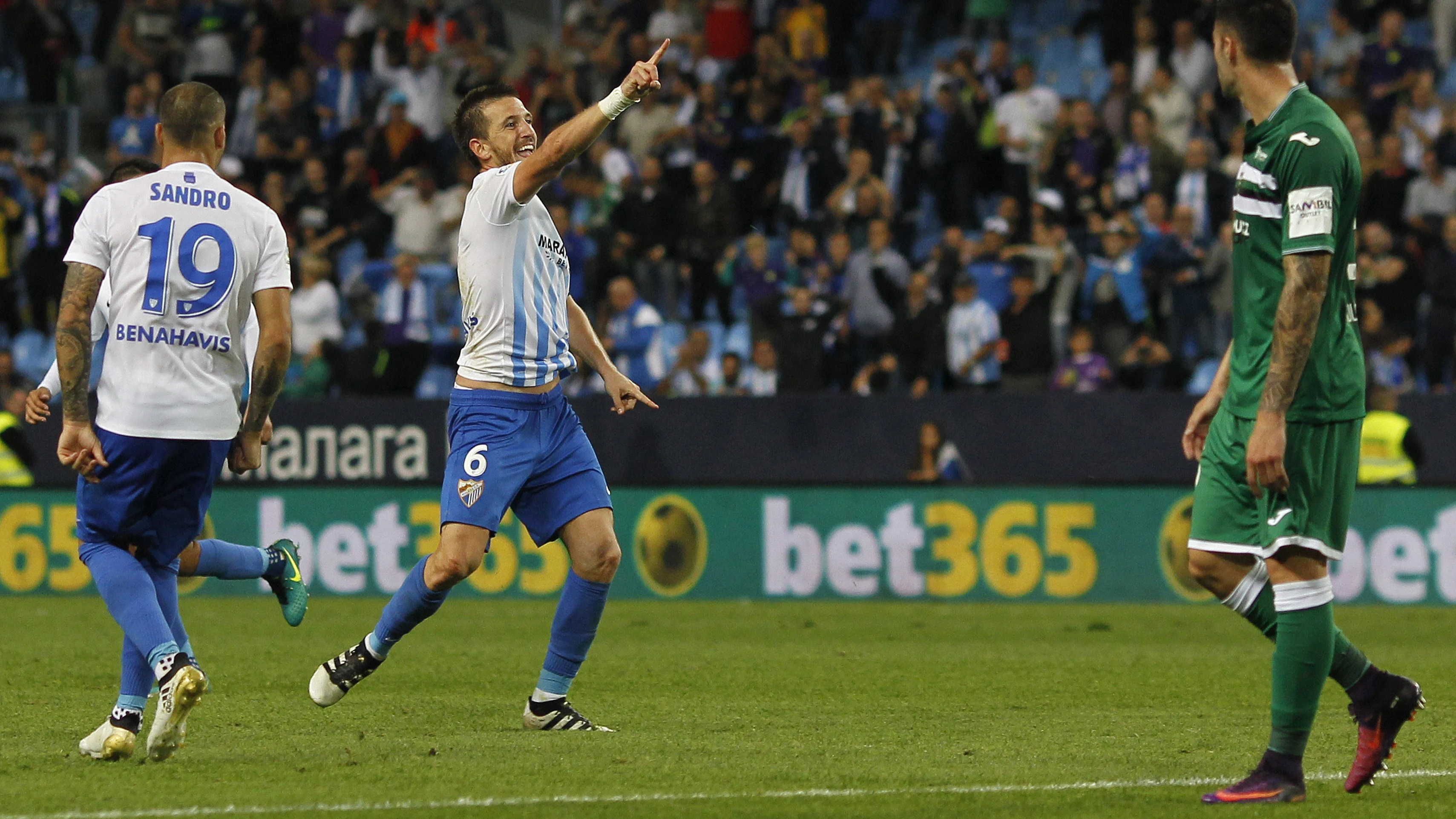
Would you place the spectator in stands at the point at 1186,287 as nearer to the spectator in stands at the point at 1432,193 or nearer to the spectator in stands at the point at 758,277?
the spectator in stands at the point at 1432,193

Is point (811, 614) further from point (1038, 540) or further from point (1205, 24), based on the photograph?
point (1205, 24)

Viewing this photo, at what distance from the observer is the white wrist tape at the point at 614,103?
6.44 metres

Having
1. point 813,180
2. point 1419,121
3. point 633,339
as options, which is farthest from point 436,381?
point 1419,121

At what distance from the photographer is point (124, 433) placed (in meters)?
6.22

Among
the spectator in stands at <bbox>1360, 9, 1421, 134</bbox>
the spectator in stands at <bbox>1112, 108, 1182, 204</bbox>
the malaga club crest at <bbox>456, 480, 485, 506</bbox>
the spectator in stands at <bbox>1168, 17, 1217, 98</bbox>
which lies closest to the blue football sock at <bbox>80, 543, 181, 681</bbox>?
the malaga club crest at <bbox>456, 480, 485, 506</bbox>

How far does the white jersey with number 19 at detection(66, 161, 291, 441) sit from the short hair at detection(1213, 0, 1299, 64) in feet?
10.3

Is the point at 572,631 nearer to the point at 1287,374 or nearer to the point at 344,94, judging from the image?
the point at 1287,374

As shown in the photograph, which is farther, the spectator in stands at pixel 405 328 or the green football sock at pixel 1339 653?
the spectator in stands at pixel 405 328

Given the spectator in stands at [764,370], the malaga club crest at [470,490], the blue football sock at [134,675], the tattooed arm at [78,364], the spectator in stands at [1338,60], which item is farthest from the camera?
the spectator in stands at [1338,60]

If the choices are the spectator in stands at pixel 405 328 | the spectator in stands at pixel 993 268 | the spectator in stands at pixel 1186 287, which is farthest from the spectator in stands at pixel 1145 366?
the spectator in stands at pixel 405 328

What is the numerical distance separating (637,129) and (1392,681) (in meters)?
15.3

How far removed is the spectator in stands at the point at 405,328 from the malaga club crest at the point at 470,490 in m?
11.3

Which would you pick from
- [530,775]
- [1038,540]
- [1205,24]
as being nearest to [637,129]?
[1205,24]

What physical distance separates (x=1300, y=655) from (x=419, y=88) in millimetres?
17147
